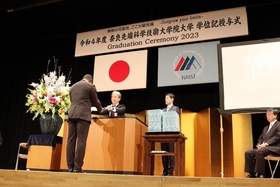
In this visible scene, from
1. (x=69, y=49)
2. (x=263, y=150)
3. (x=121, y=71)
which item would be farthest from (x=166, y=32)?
(x=263, y=150)

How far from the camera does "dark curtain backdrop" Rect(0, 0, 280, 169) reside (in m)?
5.61

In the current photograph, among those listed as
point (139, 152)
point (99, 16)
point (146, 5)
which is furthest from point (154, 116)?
point (99, 16)

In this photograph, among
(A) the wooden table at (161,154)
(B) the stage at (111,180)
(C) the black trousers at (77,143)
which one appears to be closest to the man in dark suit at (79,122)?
(C) the black trousers at (77,143)

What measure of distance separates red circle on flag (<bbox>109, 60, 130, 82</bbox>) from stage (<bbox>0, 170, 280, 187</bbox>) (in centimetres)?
323

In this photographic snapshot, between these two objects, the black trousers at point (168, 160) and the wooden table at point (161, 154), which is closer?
the wooden table at point (161, 154)

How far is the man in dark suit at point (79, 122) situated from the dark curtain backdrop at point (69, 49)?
2.36 metres

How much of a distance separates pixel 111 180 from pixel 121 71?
3.51m

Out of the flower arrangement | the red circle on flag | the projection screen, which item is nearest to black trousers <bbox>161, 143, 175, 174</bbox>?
the projection screen

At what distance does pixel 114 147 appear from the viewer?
4062mm

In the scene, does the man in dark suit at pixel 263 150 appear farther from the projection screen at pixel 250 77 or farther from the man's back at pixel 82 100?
the man's back at pixel 82 100

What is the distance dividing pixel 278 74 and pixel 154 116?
173 cm

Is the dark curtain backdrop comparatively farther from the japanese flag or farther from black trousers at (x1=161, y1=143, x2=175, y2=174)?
black trousers at (x1=161, y1=143, x2=175, y2=174)

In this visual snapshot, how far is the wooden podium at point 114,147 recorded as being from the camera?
4.01m

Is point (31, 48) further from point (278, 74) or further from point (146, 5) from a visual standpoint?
point (278, 74)
